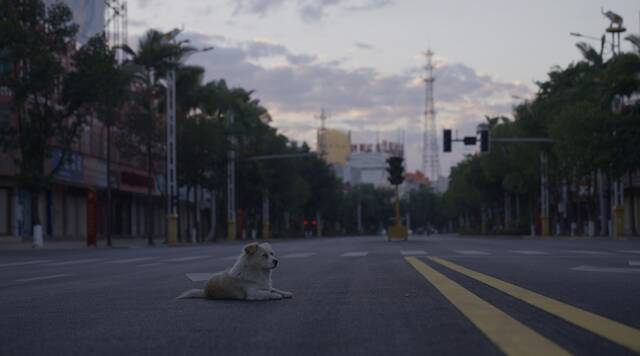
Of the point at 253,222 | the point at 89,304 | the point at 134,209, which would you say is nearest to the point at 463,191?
the point at 253,222

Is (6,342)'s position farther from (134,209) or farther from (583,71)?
(134,209)

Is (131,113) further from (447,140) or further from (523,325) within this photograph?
(523,325)

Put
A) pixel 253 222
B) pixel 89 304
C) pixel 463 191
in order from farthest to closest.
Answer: pixel 463 191 < pixel 253 222 < pixel 89 304

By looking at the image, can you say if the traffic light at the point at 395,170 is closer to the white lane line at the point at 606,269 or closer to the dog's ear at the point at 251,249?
the white lane line at the point at 606,269

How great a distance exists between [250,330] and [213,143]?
5813cm

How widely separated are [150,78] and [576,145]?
2749cm

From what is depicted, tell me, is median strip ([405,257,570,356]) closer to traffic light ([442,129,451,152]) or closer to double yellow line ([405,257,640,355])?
double yellow line ([405,257,640,355])

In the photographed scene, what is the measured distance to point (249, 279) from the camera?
9359mm

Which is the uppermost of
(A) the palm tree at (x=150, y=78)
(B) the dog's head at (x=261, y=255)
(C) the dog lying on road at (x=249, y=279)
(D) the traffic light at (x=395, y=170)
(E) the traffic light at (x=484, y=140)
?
(A) the palm tree at (x=150, y=78)

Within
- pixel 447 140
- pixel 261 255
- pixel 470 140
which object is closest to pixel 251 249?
pixel 261 255

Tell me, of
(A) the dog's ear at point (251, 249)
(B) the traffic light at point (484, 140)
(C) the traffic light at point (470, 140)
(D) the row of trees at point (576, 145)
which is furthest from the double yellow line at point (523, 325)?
(D) the row of trees at point (576, 145)

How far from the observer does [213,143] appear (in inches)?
2542

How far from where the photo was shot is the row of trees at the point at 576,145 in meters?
50.6

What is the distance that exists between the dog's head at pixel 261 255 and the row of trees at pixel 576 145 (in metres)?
43.8
